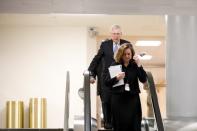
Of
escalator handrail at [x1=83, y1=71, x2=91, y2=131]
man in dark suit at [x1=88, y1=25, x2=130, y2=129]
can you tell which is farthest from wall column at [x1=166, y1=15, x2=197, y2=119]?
escalator handrail at [x1=83, y1=71, x2=91, y2=131]

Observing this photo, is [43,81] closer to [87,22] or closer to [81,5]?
[87,22]

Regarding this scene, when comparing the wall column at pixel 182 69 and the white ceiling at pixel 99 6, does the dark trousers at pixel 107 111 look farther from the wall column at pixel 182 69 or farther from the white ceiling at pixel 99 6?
the white ceiling at pixel 99 6

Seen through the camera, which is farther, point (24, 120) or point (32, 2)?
point (24, 120)

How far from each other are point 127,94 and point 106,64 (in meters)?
0.73

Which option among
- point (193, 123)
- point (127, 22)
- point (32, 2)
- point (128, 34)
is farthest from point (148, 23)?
point (193, 123)

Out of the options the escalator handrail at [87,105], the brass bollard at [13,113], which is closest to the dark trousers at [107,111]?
the escalator handrail at [87,105]

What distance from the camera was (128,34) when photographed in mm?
12594

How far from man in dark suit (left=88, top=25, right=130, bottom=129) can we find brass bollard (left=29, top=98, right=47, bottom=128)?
4699mm

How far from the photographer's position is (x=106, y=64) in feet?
20.7

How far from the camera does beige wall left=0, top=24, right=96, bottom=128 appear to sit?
11.6 m

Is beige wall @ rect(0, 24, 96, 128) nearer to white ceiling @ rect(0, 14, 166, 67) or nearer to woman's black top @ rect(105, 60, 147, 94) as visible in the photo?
white ceiling @ rect(0, 14, 166, 67)

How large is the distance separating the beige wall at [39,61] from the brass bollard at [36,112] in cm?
49

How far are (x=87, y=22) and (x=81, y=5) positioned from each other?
2642 millimetres

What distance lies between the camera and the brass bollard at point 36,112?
1098 cm
